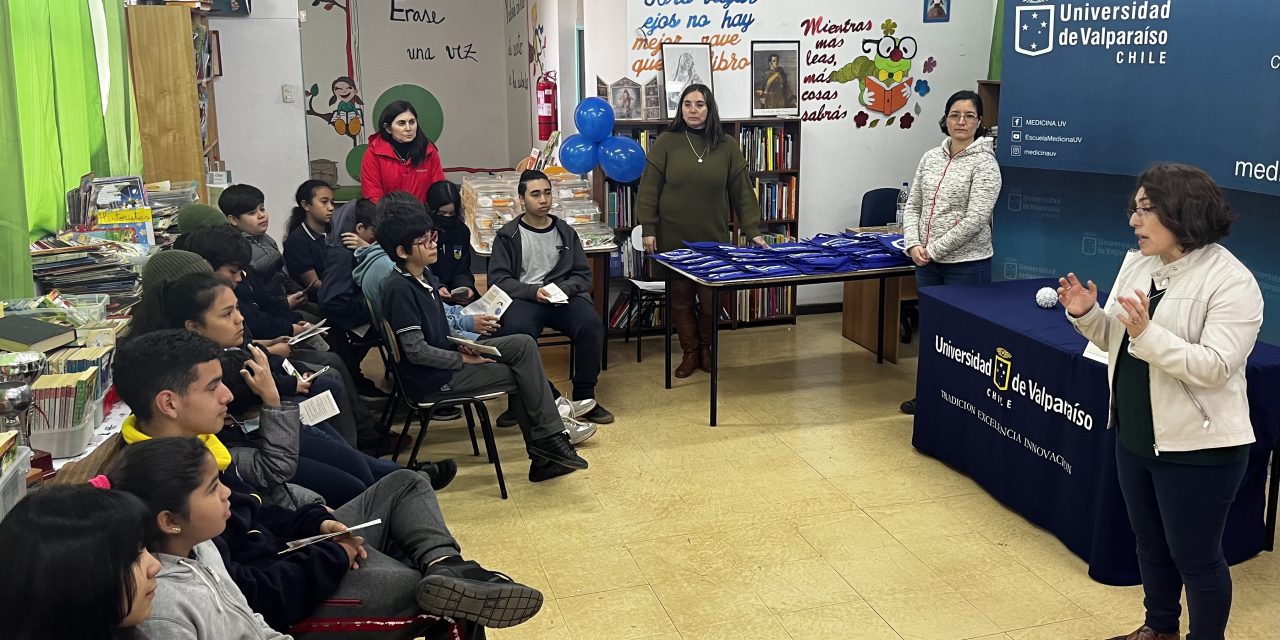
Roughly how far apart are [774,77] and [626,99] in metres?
1.03

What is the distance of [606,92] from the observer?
21.4 feet

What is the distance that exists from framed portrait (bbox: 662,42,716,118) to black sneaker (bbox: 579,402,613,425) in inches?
88.5

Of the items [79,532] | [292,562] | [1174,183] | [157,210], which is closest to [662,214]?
[157,210]

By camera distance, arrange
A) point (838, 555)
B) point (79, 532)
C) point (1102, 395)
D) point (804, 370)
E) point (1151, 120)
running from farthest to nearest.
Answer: point (804, 370), point (1151, 120), point (838, 555), point (1102, 395), point (79, 532)

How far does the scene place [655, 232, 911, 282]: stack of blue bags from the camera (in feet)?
16.7

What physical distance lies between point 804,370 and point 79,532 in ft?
15.7

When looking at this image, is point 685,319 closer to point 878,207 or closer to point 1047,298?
point 878,207

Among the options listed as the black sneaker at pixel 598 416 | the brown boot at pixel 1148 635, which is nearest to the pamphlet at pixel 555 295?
the black sneaker at pixel 598 416

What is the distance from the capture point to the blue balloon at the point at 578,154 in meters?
6.09

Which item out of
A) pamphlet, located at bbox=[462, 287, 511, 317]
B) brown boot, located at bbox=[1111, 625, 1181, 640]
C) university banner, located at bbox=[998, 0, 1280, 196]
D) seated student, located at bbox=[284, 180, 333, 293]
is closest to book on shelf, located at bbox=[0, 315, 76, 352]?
pamphlet, located at bbox=[462, 287, 511, 317]

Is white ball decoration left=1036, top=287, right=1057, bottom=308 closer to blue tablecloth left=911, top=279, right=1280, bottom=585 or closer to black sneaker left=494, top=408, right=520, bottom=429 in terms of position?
blue tablecloth left=911, top=279, right=1280, bottom=585

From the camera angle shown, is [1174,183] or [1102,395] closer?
[1174,183]

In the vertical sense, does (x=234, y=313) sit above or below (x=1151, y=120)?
below

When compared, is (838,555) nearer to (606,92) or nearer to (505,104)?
(606,92)
